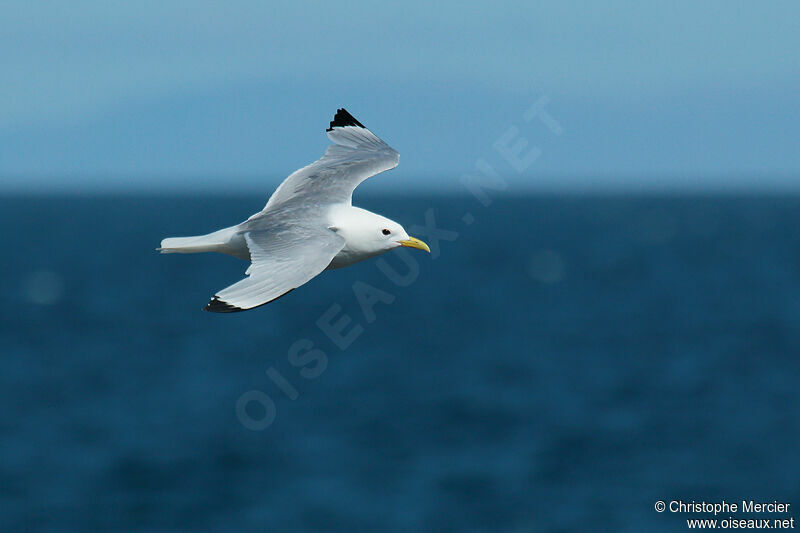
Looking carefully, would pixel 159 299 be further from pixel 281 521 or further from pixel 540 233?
pixel 540 233

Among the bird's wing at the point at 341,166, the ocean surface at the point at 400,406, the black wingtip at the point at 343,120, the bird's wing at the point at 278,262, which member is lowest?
the bird's wing at the point at 278,262

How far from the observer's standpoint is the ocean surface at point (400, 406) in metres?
36.0

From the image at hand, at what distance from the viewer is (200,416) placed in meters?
47.2

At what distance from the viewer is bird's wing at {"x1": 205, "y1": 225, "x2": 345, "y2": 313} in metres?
7.86

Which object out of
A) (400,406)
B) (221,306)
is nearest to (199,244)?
(221,306)

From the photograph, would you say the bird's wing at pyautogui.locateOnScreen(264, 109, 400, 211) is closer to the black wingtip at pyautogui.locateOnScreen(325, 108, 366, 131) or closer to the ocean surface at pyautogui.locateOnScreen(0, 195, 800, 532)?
the black wingtip at pyautogui.locateOnScreen(325, 108, 366, 131)

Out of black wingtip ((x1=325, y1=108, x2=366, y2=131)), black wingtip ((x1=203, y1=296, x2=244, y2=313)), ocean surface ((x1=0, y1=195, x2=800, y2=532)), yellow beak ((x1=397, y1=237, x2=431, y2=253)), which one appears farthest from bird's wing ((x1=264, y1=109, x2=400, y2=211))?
black wingtip ((x1=203, y1=296, x2=244, y2=313))

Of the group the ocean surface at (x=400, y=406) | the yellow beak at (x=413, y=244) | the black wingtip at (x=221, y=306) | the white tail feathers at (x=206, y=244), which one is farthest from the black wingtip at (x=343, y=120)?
the black wingtip at (x=221, y=306)

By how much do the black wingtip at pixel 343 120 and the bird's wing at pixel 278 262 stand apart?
3.18 m

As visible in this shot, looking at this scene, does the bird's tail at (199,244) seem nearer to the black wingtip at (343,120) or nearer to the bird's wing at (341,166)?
the bird's wing at (341,166)

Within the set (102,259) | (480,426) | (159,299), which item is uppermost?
(102,259)

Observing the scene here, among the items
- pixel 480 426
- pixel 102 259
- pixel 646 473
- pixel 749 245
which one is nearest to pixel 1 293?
pixel 102 259

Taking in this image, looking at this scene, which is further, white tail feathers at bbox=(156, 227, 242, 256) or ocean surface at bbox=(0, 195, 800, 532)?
→ ocean surface at bbox=(0, 195, 800, 532)

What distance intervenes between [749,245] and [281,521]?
108 m
